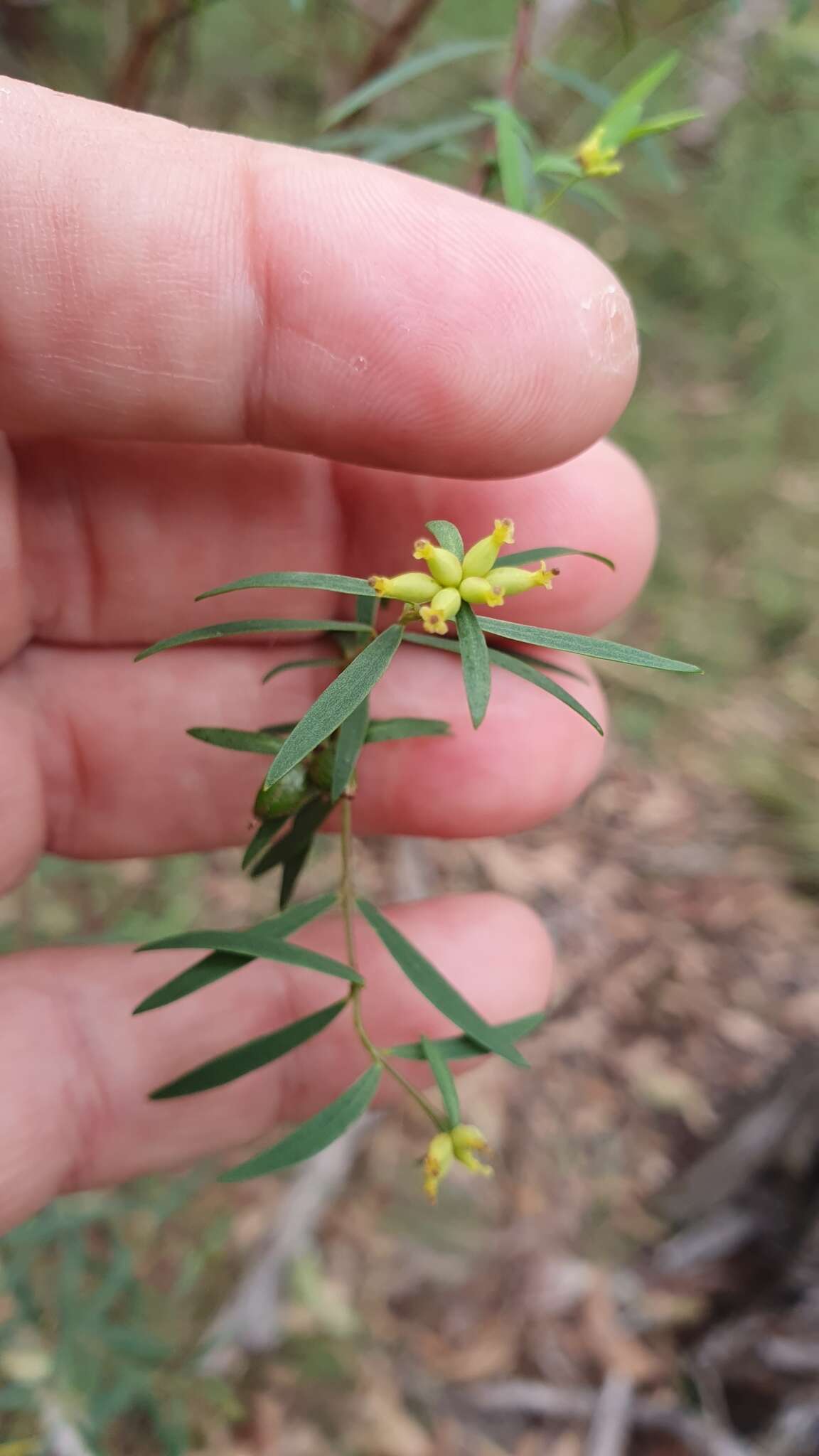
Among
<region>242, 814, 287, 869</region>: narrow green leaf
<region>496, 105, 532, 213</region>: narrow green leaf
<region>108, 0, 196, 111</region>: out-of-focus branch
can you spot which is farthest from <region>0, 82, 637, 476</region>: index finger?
<region>108, 0, 196, 111</region>: out-of-focus branch

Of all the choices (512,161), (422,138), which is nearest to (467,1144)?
(512,161)

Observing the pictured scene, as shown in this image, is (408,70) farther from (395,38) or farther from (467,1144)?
(467,1144)

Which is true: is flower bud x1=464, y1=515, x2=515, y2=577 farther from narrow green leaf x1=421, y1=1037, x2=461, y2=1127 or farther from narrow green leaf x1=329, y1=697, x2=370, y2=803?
narrow green leaf x1=421, y1=1037, x2=461, y2=1127

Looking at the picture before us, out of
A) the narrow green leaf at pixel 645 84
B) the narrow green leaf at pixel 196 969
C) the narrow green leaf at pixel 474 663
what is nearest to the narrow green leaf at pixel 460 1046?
the narrow green leaf at pixel 196 969

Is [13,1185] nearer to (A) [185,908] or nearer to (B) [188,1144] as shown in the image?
(B) [188,1144]

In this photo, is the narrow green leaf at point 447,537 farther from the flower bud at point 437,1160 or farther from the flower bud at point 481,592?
the flower bud at point 437,1160

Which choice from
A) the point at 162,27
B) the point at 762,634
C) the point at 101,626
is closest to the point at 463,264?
the point at 101,626
